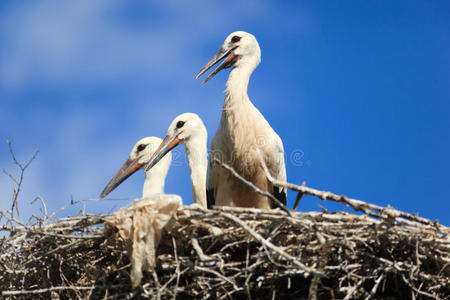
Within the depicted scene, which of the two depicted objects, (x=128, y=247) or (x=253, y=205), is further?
(x=253, y=205)

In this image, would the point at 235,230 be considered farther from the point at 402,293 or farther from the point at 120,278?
the point at 402,293

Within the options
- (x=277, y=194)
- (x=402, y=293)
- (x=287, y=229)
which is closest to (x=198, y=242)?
(x=287, y=229)

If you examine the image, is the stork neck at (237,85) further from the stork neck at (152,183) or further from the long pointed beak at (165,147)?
the stork neck at (152,183)

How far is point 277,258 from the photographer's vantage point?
2646 millimetres

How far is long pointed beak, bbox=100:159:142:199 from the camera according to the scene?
456 cm

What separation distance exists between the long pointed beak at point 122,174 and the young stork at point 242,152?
35.5 inches

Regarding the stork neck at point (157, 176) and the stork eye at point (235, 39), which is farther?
the stork neck at point (157, 176)

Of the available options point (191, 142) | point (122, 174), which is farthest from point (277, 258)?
point (122, 174)

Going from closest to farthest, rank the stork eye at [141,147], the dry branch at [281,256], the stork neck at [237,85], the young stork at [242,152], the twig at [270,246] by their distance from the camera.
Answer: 1. the twig at [270,246]
2. the dry branch at [281,256]
3. the young stork at [242,152]
4. the stork neck at [237,85]
5. the stork eye at [141,147]

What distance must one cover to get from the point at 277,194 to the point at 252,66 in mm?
953

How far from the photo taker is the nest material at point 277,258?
2.64 metres

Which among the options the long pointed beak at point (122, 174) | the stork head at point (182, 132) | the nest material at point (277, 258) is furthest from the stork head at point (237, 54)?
the nest material at point (277, 258)

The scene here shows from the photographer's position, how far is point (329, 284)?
2.81 m

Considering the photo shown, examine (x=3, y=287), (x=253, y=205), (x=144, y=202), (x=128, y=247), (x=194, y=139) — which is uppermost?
(x=194, y=139)
